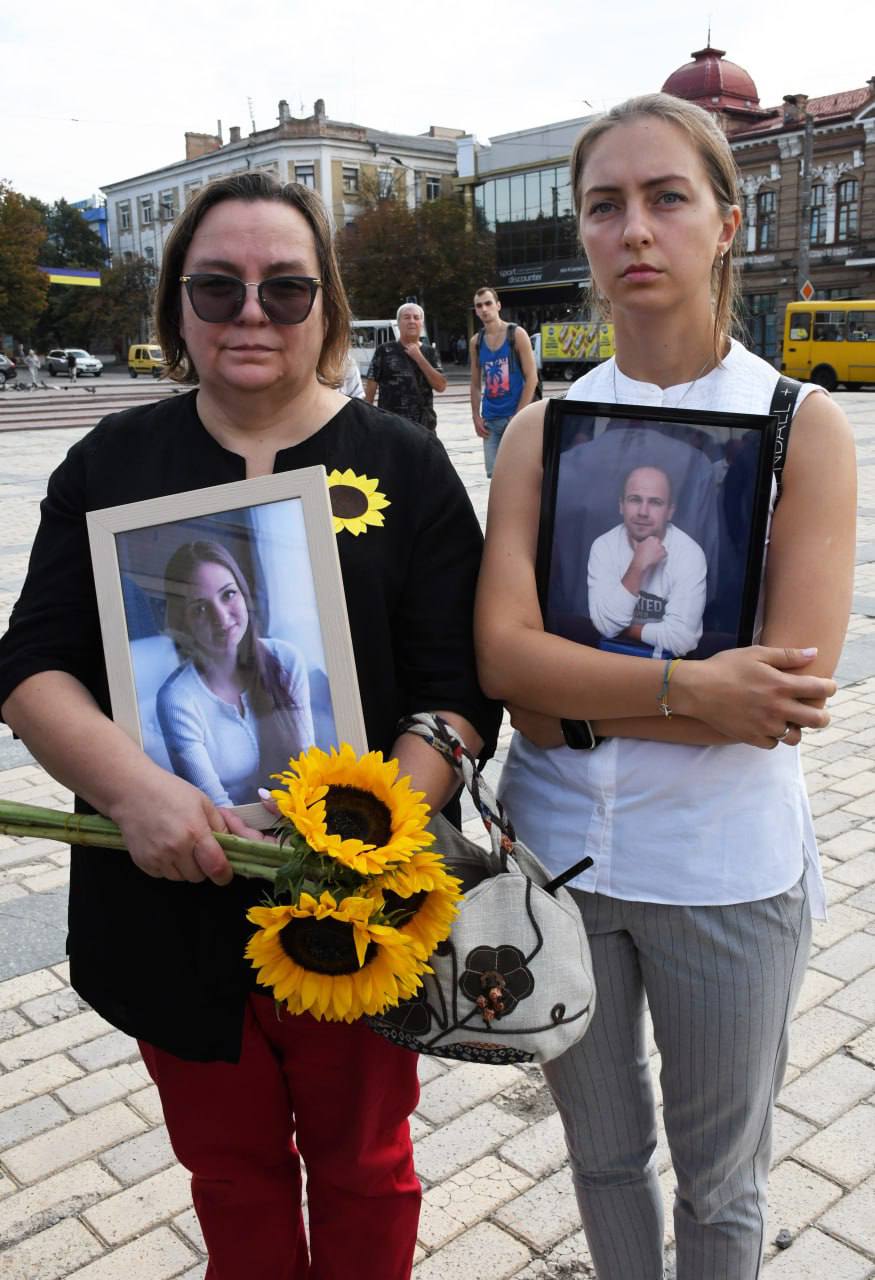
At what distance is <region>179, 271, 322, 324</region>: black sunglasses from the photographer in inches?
63.1

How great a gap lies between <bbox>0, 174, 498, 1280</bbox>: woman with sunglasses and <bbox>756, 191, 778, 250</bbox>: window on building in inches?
1934

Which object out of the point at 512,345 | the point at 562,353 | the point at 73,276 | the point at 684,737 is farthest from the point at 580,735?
the point at 73,276

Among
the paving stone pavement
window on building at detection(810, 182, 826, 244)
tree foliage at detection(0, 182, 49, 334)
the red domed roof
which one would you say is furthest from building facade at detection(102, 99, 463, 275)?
the paving stone pavement

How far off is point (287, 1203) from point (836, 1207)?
1294 mm

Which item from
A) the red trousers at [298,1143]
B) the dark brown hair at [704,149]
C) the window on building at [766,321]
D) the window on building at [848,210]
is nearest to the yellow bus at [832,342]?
the window on building at [766,321]

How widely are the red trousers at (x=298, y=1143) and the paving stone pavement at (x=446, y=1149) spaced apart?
499 millimetres

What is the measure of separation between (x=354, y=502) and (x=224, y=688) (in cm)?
→ 35

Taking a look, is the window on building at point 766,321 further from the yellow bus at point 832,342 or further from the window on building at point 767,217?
the yellow bus at point 832,342

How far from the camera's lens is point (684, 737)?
62.4 inches

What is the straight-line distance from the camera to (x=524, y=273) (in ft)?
191

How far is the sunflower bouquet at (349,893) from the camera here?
1316 millimetres

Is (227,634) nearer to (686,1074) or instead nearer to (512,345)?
(686,1074)

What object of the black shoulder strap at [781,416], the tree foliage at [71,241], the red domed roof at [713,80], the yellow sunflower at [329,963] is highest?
the red domed roof at [713,80]

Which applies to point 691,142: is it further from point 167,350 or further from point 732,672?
point 167,350
